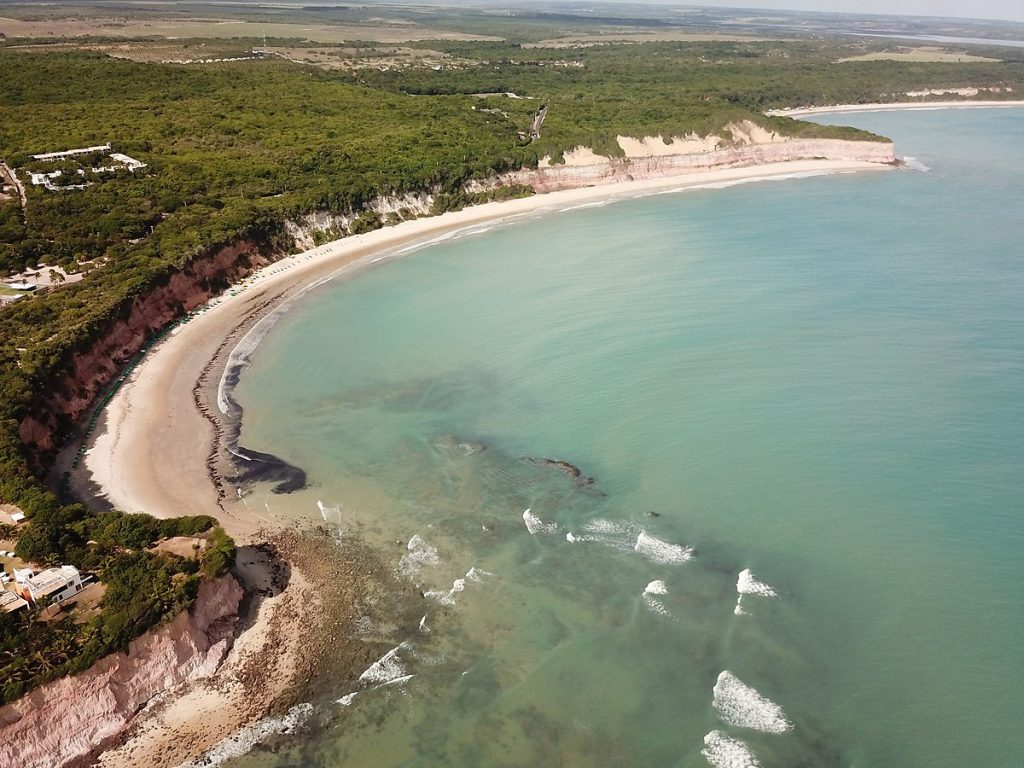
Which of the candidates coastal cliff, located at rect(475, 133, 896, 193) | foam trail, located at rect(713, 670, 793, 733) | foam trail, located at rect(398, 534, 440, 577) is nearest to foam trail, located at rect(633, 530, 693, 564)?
foam trail, located at rect(713, 670, 793, 733)

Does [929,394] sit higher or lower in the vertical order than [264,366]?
higher

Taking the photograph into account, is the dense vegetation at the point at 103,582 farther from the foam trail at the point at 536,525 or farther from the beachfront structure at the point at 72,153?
the beachfront structure at the point at 72,153

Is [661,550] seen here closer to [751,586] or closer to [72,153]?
[751,586]

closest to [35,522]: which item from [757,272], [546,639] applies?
[546,639]

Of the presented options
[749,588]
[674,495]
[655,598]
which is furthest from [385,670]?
[674,495]

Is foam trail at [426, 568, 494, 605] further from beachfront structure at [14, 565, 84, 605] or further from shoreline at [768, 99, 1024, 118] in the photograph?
shoreline at [768, 99, 1024, 118]

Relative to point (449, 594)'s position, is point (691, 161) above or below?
below

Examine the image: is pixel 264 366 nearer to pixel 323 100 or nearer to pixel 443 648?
pixel 443 648
